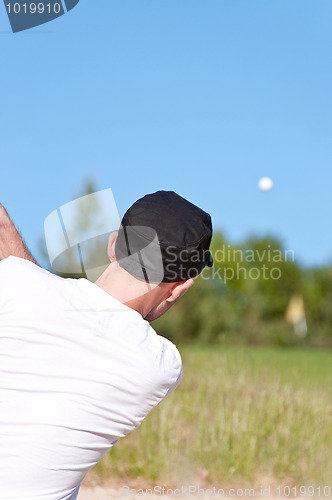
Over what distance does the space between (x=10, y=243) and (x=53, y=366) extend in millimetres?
411

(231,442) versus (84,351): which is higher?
(84,351)

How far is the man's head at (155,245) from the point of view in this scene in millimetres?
1224

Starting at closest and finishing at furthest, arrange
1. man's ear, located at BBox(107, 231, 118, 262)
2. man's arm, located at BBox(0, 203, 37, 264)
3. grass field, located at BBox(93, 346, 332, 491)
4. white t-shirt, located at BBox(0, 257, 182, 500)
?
white t-shirt, located at BBox(0, 257, 182, 500) < man's ear, located at BBox(107, 231, 118, 262) < man's arm, located at BBox(0, 203, 37, 264) < grass field, located at BBox(93, 346, 332, 491)

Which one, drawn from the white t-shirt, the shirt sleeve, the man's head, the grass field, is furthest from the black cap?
the grass field

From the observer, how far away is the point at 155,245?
1.22 meters

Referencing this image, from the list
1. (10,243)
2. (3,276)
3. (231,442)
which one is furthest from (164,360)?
(231,442)

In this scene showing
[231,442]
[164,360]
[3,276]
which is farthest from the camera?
[231,442]

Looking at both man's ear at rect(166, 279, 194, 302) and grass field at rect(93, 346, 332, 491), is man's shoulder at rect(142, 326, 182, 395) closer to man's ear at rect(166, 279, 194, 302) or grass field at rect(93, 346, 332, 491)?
man's ear at rect(166, 279, 194, 302)

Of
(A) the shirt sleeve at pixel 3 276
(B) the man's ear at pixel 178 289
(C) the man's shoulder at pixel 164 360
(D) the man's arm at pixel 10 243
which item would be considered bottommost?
(C) the man's shoulder at pixel 164 360

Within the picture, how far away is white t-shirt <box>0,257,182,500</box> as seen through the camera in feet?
3.69

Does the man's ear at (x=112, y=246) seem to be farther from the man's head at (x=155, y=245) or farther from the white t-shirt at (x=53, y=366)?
the white t-shirt at (x=53, y=366)

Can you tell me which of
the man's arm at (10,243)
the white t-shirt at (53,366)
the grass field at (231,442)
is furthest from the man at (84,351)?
the grass field at (231,442)

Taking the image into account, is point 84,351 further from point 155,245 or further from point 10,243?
point 10,243

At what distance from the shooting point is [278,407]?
546 cm
